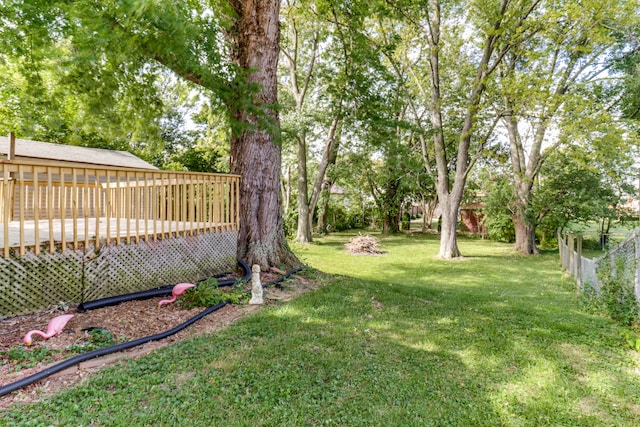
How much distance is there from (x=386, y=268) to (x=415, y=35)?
29.5 ft

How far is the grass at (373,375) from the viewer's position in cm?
232

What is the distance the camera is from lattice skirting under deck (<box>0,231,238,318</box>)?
359cm

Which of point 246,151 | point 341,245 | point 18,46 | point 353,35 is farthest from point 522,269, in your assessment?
point 18,46

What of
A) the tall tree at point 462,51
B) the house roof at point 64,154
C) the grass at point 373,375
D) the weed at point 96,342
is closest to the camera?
the grass at point 373,375

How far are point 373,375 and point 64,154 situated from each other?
1191 centimetres

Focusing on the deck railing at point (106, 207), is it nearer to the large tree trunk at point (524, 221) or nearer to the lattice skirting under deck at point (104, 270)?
the lattice skirting under deck at point (104, 270)

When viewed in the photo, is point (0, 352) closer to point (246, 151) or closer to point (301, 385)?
point (301, 385)

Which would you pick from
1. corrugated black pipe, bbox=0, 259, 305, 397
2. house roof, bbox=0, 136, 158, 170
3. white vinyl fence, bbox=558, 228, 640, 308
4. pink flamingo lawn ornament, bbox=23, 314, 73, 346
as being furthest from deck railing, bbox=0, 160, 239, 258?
white vinyl fence, bbox=558, 228, 640, 308

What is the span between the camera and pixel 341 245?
15.6 meters

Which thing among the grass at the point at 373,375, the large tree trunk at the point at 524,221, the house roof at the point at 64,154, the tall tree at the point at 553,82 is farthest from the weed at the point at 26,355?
the large tree trunk at the point at 524,221

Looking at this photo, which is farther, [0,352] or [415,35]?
[415,35]

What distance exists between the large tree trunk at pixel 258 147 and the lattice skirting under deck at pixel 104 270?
60cm

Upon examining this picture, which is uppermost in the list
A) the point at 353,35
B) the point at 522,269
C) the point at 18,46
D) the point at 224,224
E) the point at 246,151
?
the point at 353,35

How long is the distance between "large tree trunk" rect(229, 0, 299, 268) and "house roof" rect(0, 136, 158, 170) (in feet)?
19.5
